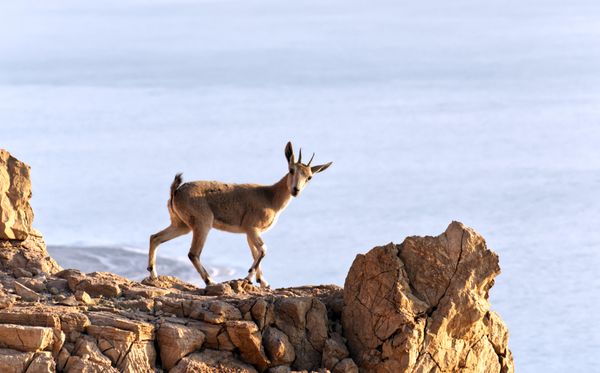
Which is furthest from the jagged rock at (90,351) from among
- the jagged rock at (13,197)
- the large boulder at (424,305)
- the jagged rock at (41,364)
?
the jagged rock at (13,197)

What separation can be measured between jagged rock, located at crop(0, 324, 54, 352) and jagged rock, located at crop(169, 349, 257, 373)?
4.62 ft

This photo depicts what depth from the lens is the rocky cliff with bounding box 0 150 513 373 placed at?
51.8 feet

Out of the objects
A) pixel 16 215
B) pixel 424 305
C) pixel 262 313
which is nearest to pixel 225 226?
pixel 16 215

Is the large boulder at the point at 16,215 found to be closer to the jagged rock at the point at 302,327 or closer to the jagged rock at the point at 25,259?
the jagged rock at the point at 25,259

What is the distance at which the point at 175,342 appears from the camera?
1599cm

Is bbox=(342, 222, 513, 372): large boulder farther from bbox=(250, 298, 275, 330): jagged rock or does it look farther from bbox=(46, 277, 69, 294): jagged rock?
bbox=(46, 277, 69, 294): jagged rock

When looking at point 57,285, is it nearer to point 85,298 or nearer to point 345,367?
point 85,298

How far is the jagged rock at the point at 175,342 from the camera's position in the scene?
1598cm

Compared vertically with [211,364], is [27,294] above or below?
above

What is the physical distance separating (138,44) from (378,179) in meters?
42.6

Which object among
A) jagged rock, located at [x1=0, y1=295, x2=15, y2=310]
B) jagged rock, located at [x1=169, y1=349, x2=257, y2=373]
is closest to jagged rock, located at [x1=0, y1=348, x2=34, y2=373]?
jagged rock, located at [x1=0, y1=295, x2=15, y2=310]

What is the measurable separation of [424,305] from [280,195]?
534 centimetres

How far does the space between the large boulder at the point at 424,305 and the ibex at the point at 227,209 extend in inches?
126

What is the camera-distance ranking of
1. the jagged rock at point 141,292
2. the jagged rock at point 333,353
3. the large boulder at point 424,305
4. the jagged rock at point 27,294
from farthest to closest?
the jagged rock at point 141,292, the jagged rock at point 27,294, the large boulder at point 424,305, the jagged rock at point 333,353
